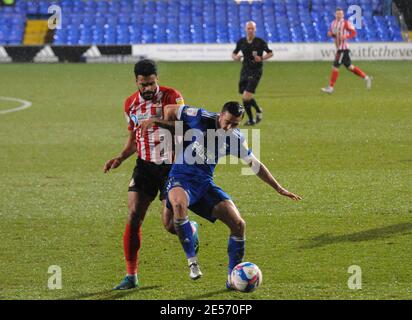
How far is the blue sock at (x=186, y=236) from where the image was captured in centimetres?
786

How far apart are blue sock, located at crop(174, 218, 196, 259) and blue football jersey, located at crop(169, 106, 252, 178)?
0.48 meters

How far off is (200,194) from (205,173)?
8.8 inches

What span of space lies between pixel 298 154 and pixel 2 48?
25127 millimetres

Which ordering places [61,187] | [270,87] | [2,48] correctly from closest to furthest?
[61,187] < [270,87] < [2,48]

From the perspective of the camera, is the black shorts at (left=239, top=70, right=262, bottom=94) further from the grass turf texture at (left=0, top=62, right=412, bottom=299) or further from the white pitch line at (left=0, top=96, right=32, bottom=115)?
the white pitch line at (left=0, top=96, right=32, bottom=115)

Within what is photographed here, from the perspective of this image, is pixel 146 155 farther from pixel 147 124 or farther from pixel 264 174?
pixel 264 174

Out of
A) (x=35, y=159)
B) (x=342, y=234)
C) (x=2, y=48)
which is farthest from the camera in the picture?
(x=2, y=48)

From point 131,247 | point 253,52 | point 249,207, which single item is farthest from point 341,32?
point 131,247

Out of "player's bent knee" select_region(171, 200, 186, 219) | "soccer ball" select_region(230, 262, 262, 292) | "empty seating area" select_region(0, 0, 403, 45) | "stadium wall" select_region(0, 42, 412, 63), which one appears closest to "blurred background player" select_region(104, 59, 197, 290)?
"player's bent knee" select_region(171, 200, 186, 219)

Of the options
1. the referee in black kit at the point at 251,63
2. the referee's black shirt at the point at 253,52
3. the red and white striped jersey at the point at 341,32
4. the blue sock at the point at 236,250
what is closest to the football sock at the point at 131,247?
the blue sock at the point at 236,250

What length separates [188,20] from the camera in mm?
42469

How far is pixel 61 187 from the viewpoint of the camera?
12.8 metres

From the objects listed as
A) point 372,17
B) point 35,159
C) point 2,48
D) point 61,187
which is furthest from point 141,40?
point 61,187
